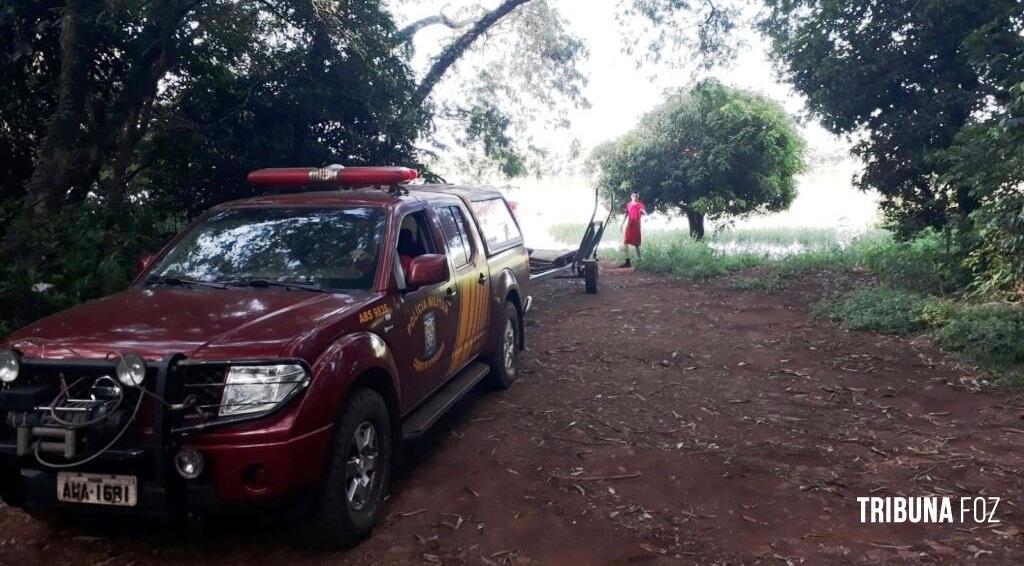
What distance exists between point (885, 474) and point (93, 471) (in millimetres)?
4281

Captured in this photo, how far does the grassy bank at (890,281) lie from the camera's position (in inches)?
285

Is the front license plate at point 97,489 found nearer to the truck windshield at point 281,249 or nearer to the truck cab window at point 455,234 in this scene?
the truck windshield at point 281,249

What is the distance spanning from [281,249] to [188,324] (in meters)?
1.05

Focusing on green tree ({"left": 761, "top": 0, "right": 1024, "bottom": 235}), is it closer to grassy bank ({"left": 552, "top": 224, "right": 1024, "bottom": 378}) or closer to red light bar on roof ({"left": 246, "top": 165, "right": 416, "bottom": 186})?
grassy bank ({"left": 552, "top": 224, "right": 1024, "bottom": 378})

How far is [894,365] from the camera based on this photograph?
715 cm

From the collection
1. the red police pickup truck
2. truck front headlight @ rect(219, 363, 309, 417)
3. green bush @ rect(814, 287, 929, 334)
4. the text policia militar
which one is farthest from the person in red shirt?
truck front headlight @ rect(219, 363, 309, 417)

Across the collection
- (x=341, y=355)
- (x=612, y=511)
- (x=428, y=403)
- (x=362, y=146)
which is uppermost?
(x=362, y=146)

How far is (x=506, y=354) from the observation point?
662 cm

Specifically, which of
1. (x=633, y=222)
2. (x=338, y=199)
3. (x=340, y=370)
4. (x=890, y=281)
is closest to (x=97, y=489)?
(x=340, y=370)

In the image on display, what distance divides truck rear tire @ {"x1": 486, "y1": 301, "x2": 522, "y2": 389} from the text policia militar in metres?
3.10

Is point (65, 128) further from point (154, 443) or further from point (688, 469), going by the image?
point (688, 469)

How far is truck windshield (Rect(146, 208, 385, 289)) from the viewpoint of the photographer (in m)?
4.26

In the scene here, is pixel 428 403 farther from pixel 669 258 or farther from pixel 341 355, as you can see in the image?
pixel 669 258

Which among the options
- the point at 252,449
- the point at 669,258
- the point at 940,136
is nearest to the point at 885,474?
the point at 252,449
